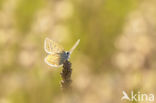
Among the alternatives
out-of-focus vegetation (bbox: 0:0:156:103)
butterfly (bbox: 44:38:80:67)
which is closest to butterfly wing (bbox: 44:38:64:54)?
butterfly (bbox: 44:38:80:67)

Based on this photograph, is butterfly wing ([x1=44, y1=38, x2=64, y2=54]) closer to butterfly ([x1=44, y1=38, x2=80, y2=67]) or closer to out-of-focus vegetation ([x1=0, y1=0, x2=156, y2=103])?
butterfly ([x1=44, y1=38, x2=80, y2=67])

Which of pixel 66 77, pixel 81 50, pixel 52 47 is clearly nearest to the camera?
pixel 66 77

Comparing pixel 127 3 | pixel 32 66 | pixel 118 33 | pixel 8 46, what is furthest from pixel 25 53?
pixel 127 3

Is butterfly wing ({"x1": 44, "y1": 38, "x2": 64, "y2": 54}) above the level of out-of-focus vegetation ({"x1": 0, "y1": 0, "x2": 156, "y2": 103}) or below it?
below

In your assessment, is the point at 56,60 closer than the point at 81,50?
Yes

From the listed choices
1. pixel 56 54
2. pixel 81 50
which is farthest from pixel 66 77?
pixel 81 50

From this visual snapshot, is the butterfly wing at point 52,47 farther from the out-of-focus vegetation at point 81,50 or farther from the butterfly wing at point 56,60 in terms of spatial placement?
the out-of-focus vegetation at point 81,50

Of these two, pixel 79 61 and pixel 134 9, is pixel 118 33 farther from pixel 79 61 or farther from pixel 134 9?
pixel 79 61

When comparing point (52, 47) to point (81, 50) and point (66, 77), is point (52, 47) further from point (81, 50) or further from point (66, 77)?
point (81, 50)
